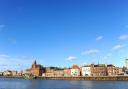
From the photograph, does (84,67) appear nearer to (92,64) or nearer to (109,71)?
(92,64)

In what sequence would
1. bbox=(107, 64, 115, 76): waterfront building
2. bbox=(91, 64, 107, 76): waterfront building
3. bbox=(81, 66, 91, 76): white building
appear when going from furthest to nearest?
bbox=(81, 66, 91, 76): white building < bbox=(107, 64, 115, 76): waterfront building < bbox=(91, 64, 107, 76): waterfront building

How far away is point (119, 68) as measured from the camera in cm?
19788

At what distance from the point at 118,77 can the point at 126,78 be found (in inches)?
249

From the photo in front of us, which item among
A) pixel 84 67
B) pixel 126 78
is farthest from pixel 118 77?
pixel 84 67

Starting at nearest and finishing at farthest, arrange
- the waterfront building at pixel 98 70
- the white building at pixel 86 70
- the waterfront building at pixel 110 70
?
1. the waterfront building at pixel 98 70
2. the waterfront building at pixel 110 70
3. the white building at pixel 86 70

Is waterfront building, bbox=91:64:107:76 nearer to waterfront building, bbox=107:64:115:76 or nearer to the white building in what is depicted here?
waterfront building, bbox=107:64:115:76

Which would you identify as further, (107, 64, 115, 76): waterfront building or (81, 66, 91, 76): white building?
(81, 66, 91, 76): white building


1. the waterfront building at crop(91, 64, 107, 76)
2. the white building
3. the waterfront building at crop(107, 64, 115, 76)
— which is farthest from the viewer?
the white building

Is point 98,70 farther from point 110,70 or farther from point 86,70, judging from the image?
point 86,70

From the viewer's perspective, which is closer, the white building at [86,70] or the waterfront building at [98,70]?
the waterfront building at [98,70]

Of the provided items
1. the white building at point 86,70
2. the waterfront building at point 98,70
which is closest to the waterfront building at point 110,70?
A: the waterfront building at point 98,70

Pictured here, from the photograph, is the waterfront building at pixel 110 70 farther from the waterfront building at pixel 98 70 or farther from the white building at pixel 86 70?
the white building at pixel 86 70

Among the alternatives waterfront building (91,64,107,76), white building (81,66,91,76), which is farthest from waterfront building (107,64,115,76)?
white building (81,66,91,76)

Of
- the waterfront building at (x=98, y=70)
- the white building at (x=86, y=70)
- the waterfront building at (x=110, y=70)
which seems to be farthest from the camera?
the white building at (x=86, y=70)
